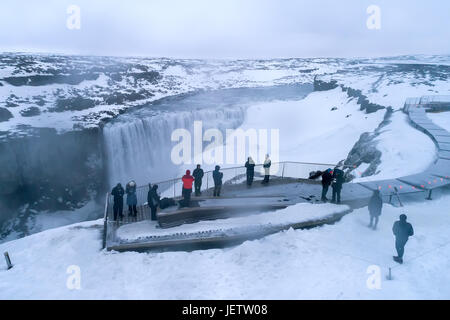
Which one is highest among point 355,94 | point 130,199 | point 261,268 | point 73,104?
point 355,94

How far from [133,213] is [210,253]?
13.1ft

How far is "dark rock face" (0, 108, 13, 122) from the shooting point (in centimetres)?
3120

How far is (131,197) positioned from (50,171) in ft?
75.9

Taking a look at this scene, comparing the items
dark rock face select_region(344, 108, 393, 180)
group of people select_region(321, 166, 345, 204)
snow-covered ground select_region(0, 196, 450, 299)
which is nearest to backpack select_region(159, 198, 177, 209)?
snow-covered ground select_region(0, 196, 450, 299)

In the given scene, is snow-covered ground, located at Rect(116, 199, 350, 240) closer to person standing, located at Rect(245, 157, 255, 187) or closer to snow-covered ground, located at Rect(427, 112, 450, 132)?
person standing, located at Rect(245, 157, 255, 187)

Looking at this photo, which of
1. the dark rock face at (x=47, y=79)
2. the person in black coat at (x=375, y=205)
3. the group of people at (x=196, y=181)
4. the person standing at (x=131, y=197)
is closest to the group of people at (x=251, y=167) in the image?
the group of people at (x=196, y=181)

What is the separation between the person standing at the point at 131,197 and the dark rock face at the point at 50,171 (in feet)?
70.3

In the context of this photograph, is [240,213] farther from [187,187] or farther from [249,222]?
[187,187]

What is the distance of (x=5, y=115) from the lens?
31875mm

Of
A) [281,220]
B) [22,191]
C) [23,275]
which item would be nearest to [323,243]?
[281,220]

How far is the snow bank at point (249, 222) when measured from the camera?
9.35 m

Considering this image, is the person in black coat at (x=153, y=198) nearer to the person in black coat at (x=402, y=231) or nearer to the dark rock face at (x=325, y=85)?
the person in black coat at (x=402, y=231)

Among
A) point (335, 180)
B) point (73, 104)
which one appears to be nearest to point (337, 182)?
point (335, 180)
